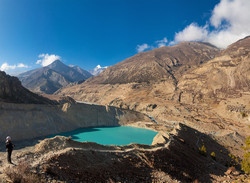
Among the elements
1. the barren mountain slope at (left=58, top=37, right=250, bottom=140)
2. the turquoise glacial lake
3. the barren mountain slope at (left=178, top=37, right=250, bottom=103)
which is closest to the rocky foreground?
the turquoise glacial lake

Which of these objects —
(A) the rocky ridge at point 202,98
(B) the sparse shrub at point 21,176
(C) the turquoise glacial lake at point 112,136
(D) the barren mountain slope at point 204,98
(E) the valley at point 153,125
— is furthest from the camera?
(D) the barren mountain slope at point 204,98

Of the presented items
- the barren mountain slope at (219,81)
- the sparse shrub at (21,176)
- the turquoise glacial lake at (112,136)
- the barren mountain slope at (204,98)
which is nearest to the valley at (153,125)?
the barren mountain slope at (204,98)

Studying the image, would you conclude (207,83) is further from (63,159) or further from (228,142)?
(63,159)

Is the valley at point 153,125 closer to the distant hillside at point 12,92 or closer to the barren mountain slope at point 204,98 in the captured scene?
the barren mountain slope at point 204,98

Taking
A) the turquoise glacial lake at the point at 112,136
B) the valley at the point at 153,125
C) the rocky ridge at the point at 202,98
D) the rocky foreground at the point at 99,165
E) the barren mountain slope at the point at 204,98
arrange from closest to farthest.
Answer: the rocky foreground at the point at 99,165 → the valley at the point at 153,125 → the turquoise glacial lake at the point at 112,136 → the rocky ridge at the point at 202,98 → the barren mountain slope at the point at 204,98

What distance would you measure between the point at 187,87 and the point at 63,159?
3541 inches

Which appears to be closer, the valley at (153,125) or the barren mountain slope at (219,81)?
the valley at (153,125)

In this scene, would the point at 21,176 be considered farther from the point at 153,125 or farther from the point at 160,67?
the point at 160,67

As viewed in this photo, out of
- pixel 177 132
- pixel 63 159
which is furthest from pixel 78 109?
pixel 63 159

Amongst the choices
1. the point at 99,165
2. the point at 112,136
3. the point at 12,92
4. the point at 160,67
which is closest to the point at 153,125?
the point at 112,136

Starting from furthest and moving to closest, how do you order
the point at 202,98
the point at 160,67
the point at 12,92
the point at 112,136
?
the point at 160,67 < the point at 202,98 < the point at 12,92 < the point at 112,136

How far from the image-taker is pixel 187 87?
3551 inches

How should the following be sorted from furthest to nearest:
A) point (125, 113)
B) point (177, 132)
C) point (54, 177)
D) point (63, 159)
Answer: point (125, 113) < point (177, 132) < point (63, 159) < point (54, 177)

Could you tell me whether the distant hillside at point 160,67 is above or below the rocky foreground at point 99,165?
above
